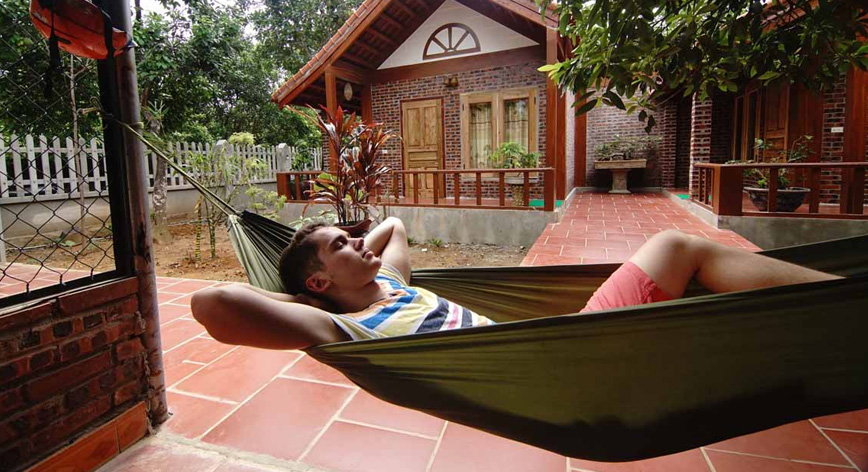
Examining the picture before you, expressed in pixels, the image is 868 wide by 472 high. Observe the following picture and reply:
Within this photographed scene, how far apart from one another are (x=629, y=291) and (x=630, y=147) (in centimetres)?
878

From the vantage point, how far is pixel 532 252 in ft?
12.2

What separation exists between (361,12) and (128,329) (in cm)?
616

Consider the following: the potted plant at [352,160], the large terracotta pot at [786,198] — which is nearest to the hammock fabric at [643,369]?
the potted plant at [352,160]

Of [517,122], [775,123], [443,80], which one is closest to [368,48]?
[443,80]

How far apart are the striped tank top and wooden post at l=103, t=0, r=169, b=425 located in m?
0.73

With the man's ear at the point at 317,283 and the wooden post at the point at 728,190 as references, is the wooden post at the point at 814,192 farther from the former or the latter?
the man's ear at the point at 317,283

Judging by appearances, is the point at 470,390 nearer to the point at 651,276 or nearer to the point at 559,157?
the point at 651,276

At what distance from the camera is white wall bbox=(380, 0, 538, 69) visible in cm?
682

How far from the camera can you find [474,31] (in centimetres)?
704

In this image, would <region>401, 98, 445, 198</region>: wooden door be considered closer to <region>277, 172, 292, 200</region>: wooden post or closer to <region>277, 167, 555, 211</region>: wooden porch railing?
<region>277, 167, 555, 211</region>: wooden porch railing

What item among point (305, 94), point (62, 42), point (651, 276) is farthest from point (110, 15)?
point (305, 94)

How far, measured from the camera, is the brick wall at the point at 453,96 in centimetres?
690

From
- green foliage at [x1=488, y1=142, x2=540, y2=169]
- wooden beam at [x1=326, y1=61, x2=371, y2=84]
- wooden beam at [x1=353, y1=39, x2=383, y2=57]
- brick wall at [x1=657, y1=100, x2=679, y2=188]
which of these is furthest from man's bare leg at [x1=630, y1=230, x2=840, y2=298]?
brick wall at [x1=657, y1=100, x2=679, y2=188]

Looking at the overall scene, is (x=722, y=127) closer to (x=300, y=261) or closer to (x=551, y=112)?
(x=551, y=112)
